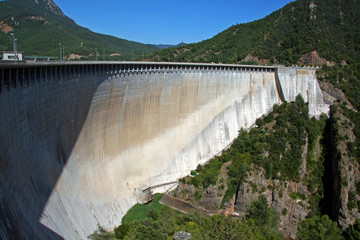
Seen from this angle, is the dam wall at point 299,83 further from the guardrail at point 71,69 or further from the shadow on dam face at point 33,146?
the shadow on dam face at point 33,146

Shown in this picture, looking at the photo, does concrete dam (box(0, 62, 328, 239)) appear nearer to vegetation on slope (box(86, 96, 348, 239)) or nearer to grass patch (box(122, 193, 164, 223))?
grass patch (box(122, 193, 164, 223))

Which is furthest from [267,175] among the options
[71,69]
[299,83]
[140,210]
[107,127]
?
[71,69]

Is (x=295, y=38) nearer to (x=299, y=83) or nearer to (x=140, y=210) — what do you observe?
(x=299, y=83)

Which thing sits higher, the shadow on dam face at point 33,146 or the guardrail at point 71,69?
the guardrail at point 71,69

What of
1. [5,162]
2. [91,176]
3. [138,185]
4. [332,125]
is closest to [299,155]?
[332,125]

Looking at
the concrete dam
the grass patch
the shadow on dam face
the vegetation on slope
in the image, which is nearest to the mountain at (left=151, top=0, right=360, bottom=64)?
the concrete dam

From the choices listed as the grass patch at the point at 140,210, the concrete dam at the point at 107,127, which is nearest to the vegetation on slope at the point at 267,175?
the grass patch at the point at 140,210
